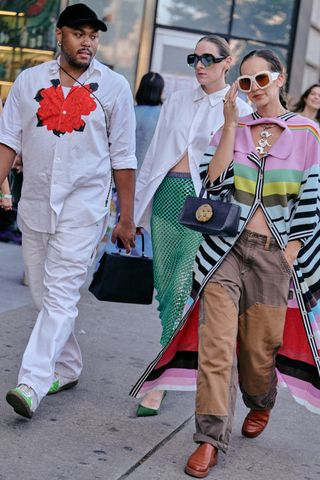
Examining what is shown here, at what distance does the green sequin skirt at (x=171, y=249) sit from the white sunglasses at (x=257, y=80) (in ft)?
3.38

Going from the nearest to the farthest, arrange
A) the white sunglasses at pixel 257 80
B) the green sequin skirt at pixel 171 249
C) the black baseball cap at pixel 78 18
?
the white sunglasses at pixel 257 80 < the black baseball cap at pixel 78 18 < the green sequin skirt at pixel 171 249

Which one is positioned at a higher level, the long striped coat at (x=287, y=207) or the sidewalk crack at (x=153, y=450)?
the long striped coat at (x=287, y=207)

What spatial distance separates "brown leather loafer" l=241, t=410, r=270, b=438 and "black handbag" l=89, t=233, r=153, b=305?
88 centimetres

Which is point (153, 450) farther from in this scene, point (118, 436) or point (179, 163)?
Result: point (179, 163)

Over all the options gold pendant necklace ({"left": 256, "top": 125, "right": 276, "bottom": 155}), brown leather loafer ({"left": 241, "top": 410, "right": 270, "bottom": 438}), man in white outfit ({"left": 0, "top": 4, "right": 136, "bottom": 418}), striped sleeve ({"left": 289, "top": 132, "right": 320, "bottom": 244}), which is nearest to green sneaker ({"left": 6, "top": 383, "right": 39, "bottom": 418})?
man in white outfit ({"left": 0, "top": 4, "right": 136, "bottom": 418})

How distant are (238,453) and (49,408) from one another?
975 millimetres

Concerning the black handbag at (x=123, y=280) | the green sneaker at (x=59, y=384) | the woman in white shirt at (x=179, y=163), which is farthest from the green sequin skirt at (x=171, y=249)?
the green sneaker at (x=59, y=384)

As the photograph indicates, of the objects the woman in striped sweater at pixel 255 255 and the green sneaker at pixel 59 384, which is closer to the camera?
the woman in striped sweater at pixel 255 255

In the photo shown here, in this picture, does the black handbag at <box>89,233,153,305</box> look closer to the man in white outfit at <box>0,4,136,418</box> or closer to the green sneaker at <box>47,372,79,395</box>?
the man in white outfit at <box>0,4,136,418</box>

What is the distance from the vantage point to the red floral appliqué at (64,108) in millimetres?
5082

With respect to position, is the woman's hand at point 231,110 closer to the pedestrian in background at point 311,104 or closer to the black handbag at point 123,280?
the black handbag at point 123,280

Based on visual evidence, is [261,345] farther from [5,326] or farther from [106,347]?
[5,326]

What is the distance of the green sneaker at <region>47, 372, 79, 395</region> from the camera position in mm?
5461

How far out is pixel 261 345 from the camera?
15.6 ft
